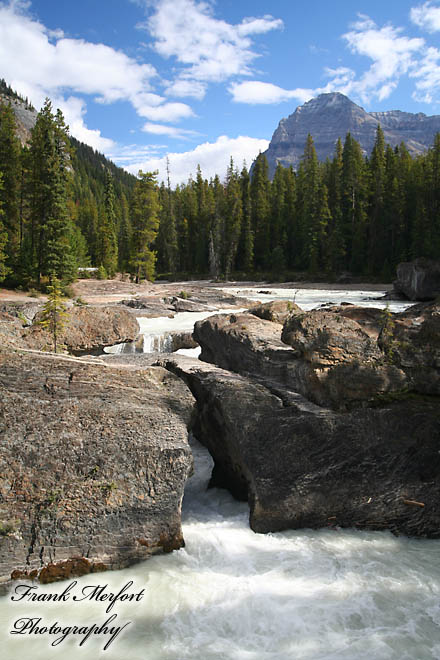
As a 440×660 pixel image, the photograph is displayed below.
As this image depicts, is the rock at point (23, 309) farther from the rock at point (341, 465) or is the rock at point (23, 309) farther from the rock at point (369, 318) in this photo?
the rock at point (369, 318)

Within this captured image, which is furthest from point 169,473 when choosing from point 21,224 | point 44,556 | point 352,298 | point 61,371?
point 21,224

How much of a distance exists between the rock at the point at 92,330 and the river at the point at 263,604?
7273 mm

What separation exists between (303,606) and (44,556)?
300 centimetres

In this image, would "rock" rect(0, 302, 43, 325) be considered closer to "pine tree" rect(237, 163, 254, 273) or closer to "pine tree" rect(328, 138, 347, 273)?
"pine tree" rect(328, 138, 347, 273)

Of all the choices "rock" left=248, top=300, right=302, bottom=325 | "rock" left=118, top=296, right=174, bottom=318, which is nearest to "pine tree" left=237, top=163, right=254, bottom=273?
"rock" left=118, top=296, right=174, bottom=318

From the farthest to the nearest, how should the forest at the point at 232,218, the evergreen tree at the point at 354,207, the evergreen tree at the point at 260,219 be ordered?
the evergreen tree at the point at 260,219 < the evergreen tree at the point at 354,207 < the forest at the point at 232,218

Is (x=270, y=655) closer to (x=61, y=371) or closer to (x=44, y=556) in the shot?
(x=44, y=556)

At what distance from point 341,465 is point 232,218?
5641cm

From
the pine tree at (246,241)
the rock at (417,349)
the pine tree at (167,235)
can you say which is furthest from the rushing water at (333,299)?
the pine tree at (167,235)

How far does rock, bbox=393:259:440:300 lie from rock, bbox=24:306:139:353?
21739 mm

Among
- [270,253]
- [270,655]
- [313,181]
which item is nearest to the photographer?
[270,655]

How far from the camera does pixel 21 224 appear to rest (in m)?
34.2

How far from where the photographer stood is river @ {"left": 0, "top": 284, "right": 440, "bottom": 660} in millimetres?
4117

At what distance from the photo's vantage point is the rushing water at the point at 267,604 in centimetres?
412
